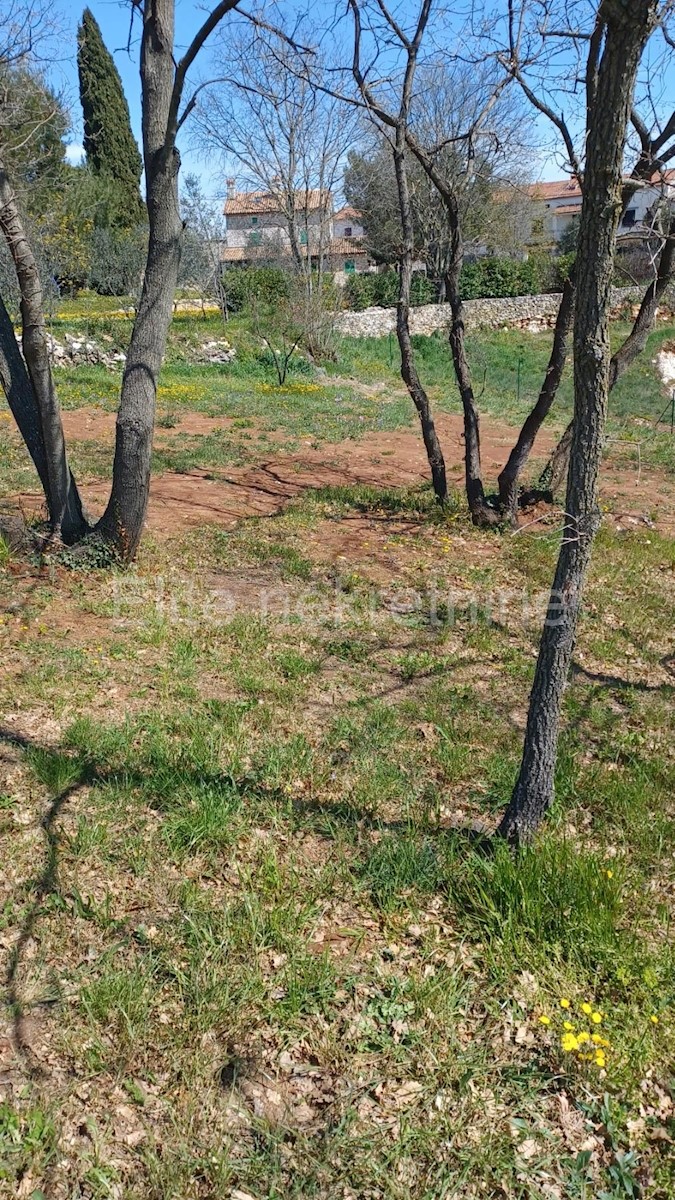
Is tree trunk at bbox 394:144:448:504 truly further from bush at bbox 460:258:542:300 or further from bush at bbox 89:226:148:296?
bush at bbox 460:258:542:300

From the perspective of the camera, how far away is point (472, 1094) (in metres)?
2.08

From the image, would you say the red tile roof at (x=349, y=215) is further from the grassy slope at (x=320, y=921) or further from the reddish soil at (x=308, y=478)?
the grassy slope at (x=320, y=921)

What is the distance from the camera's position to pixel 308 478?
9.30 m

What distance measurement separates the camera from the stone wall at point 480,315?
24469 millimetres

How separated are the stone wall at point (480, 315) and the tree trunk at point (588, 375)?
74.1 ft

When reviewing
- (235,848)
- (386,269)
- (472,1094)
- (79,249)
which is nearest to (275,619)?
(235,848)

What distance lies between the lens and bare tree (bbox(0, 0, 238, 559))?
492 centimetres

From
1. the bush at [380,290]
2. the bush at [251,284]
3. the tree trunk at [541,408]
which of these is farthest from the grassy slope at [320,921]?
the bush at [380,290]

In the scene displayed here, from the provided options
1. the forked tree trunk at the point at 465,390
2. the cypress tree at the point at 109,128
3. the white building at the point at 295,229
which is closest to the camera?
the forked tree trunk at the point at 465,390

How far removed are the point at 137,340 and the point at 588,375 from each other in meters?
3.92

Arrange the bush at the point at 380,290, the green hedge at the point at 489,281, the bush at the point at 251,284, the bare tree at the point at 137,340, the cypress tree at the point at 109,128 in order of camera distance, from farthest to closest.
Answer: the cypress tree at the point at 109,128, the green hedge at the point at 489,281, the bush at the point at 380,290, the bush at the point at 251,284, the bare tree at the point at 137,340

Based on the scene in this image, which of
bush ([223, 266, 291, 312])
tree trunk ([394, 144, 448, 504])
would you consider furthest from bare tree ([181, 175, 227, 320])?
tree trunk ([394, 144, 448, 504])

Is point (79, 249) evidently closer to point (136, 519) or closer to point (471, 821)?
point (136, 519)

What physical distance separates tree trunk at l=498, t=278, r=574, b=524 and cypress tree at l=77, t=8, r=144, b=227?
93.0ft
